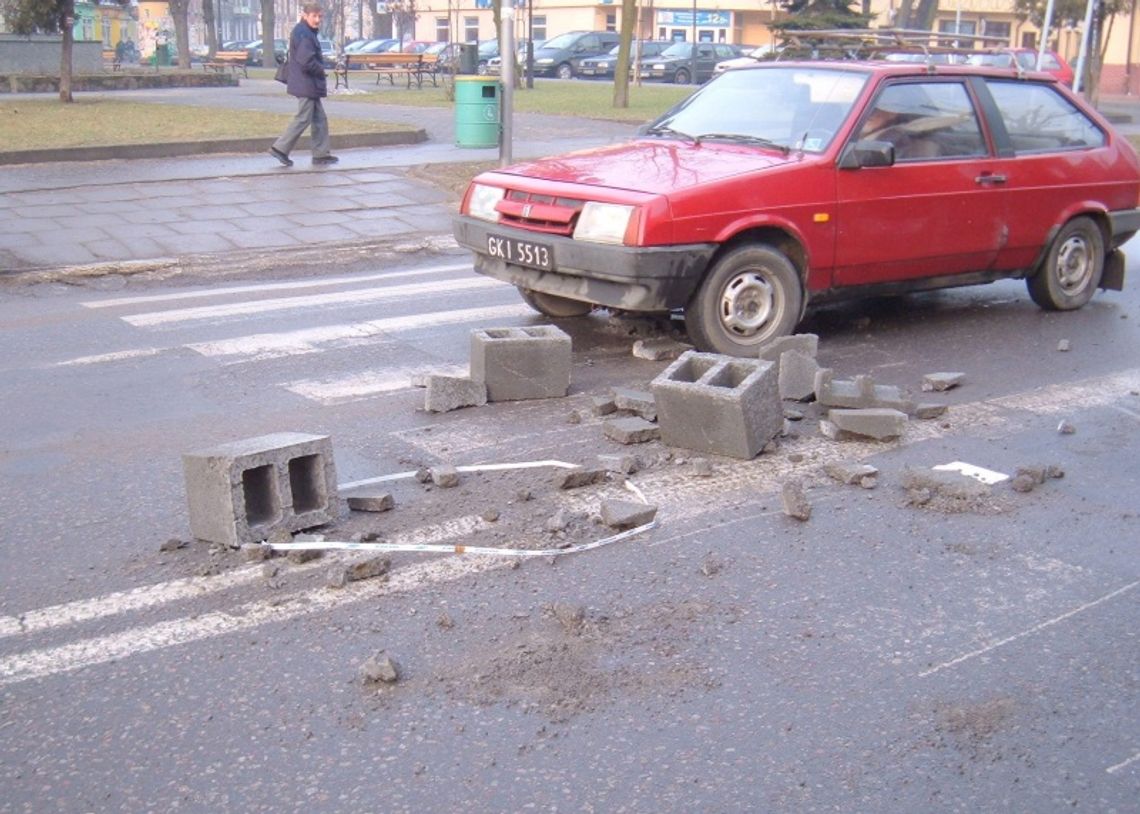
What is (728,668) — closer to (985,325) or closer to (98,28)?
(985,325)

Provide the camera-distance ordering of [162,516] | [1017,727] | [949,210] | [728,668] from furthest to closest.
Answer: [949,210], [162,516], [728,668], [1017,727]

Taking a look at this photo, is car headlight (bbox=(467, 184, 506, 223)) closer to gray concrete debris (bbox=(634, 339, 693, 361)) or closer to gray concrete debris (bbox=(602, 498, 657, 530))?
gray concrete debris (bbox=(634, 339, 693, 361))

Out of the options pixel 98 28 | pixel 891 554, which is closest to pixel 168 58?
pixel 98 28

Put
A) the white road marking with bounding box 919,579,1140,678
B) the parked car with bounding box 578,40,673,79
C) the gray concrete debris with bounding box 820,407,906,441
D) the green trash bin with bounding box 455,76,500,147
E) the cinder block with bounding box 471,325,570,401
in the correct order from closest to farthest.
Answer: the white road marking with bounding box 919,579,1140,678 → the gray concrete debris with bounding box 820,407,906,441 → the cinder block with bounding box 471,325,570,401 → the green trash bin with bounding box 455,76,500,147 → the parked car with bounding box 578,40,673,79

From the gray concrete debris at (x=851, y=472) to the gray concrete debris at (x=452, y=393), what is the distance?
1.99m

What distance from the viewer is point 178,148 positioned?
1720 cm

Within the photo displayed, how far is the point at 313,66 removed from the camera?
53.8 feet

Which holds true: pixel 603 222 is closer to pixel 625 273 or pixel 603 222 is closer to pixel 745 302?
pixel 625 273

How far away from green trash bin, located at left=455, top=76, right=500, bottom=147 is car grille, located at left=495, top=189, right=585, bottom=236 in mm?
8143

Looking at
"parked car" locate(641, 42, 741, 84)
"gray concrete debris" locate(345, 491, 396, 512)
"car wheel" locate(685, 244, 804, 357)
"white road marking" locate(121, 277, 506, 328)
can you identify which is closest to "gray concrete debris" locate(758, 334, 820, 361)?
"car wheel" locate(685, 244, 804, 357)

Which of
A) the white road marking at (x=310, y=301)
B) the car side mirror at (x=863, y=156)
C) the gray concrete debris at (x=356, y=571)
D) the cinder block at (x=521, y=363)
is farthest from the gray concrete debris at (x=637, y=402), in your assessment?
A: the white road marking at (x=310, y=301)

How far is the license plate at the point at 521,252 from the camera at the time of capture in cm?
785

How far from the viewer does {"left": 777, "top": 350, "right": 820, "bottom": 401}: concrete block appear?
7.15 meters

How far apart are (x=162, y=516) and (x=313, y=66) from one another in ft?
39.0
